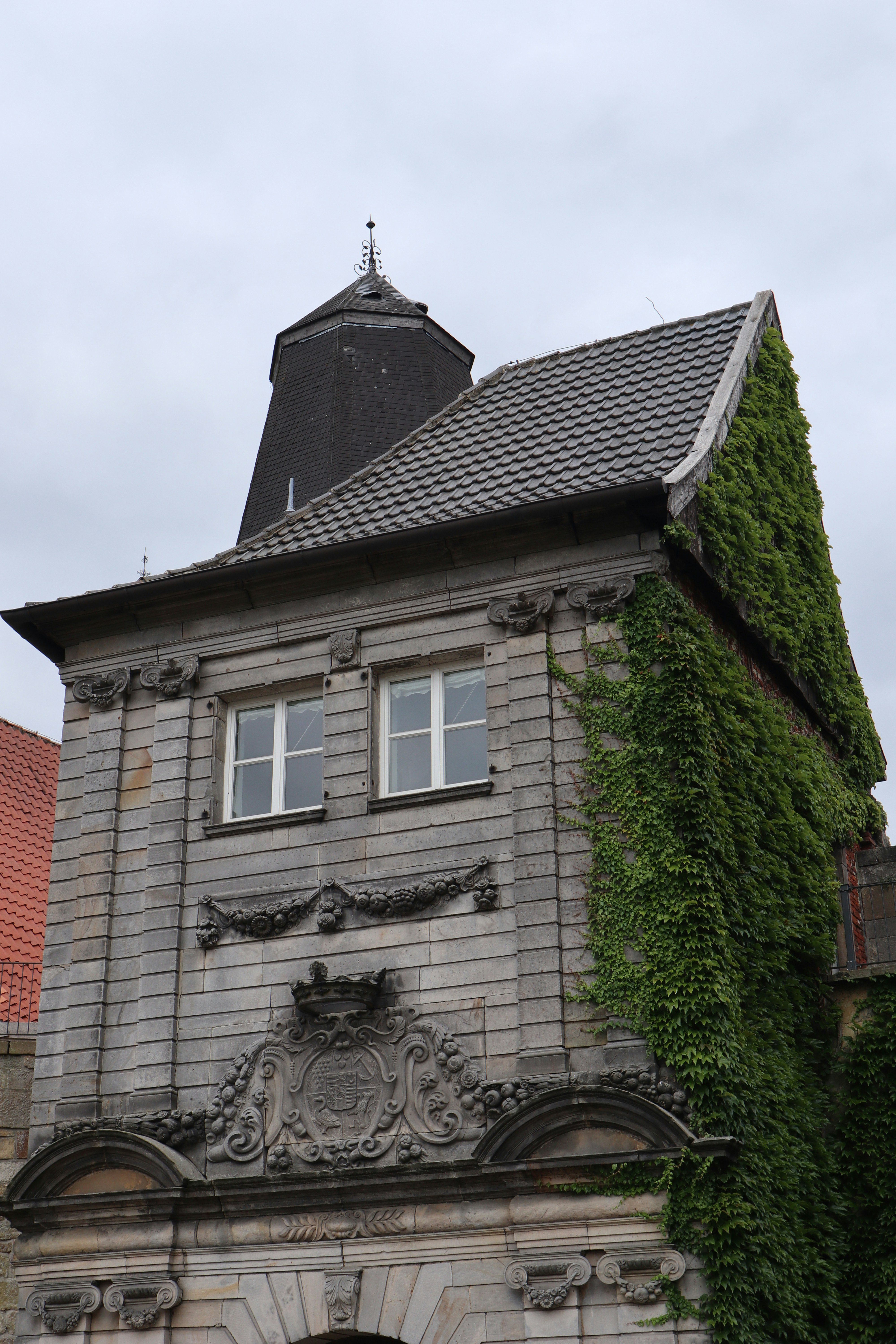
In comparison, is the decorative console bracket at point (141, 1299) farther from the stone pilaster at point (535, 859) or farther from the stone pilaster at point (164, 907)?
the stone pilaster at point (535, 859)

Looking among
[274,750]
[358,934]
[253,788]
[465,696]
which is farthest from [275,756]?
[358,934]

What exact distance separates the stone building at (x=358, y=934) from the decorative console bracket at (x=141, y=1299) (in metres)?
0.03

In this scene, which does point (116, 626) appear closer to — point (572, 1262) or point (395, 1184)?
point (395, 1184)

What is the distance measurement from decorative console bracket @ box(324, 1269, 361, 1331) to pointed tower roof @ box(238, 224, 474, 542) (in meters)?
11.0

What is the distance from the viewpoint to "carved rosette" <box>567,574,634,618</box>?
13438 mm

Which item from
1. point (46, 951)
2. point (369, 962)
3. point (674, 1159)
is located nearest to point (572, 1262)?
point (674, 1159)

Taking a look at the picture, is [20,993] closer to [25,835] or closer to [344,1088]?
[25,835]

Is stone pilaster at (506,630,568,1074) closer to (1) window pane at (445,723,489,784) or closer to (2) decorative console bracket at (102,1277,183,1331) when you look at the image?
(1) window pane at (445,723,489,784)

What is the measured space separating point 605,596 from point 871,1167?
18.1 ft

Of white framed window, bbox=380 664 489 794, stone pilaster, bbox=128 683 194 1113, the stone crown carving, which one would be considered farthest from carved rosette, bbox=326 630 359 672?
stone pilaster, bbox=128 683 194 1113

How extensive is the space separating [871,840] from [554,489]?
6.66m

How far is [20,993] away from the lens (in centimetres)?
1856

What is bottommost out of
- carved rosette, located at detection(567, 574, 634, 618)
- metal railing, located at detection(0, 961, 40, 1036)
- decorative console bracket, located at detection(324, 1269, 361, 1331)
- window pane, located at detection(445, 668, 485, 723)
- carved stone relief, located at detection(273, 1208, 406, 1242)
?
decorative console bracket, located at detection(324, 1269, 361, 1331)

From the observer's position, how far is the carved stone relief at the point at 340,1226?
1245cm
